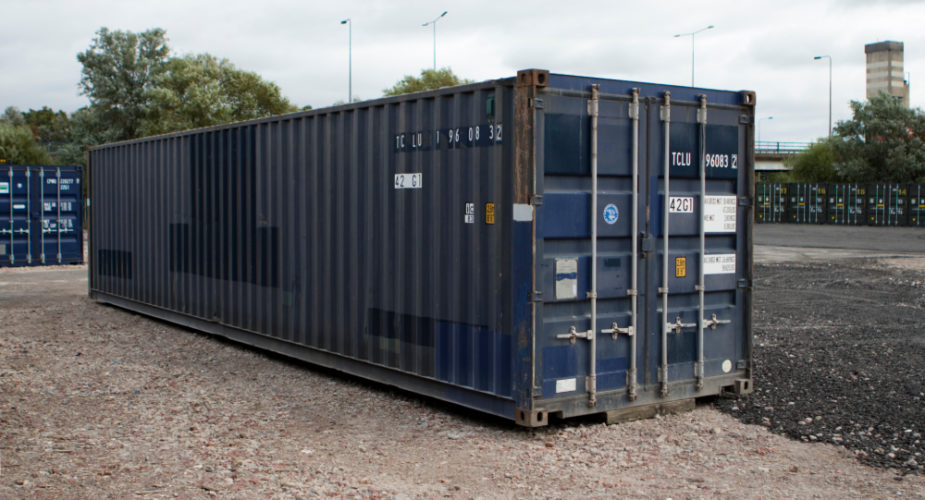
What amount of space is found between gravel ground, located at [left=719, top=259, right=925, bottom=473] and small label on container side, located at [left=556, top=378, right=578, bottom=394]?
5.33ft

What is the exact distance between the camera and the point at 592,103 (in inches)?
273

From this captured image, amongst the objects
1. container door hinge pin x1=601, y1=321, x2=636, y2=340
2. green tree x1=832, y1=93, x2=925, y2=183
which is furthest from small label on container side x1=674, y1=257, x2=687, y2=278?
green tree x1=832, y1=93, x2=925, y2=183

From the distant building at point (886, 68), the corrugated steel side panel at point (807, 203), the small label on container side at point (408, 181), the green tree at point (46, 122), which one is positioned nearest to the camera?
the small label on container side at point (408, 181)

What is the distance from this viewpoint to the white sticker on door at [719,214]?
7711mm

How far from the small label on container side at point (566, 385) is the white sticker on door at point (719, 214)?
1.90 metres

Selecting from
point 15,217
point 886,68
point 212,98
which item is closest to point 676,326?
point 15,217

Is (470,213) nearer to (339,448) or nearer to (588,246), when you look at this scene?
(588,246)

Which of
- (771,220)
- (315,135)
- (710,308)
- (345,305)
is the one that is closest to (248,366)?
(345,305)

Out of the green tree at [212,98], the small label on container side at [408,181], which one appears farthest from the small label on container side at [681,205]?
the green tree at [212,98]

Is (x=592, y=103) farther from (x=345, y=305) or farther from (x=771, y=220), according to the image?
(x=771, y=220)

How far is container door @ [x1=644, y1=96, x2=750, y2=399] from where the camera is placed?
291 inches

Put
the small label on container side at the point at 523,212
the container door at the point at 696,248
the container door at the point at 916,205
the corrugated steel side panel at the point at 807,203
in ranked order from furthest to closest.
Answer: the corrugated steel side panel at the point at 807,203, the container door at the point at 916,205, the container door at the point at 696,248, the small label on container side at the point at 523,212

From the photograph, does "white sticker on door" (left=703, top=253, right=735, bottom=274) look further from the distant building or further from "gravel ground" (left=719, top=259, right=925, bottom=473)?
the distant building

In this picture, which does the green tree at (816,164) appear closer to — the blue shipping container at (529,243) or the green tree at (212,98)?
the green tree at (212,98)
